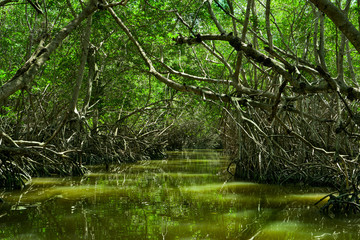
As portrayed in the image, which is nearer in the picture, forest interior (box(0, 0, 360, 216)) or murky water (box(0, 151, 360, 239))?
murky water (box(0, 151, 360, 239))

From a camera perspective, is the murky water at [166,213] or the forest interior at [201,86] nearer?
the murky water at [166,213]

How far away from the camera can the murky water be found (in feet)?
9.77

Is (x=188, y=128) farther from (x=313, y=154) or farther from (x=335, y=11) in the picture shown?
(x=335, y=11)

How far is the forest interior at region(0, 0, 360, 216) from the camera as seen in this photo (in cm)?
405

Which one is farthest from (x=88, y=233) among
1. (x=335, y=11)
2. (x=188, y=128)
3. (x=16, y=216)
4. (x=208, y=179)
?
(x=188, y=128)

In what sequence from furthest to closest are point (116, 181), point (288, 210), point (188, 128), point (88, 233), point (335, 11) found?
point (188, 128) < point (116, 181) < point (288, 210) < point (88, 233) < point (335, 11)

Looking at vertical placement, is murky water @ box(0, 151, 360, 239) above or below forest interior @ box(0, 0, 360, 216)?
below

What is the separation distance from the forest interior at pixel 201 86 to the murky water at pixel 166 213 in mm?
534

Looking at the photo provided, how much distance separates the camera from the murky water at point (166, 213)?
2.98 m

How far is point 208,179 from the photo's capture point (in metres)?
6.77

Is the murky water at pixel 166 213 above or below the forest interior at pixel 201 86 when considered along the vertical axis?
below

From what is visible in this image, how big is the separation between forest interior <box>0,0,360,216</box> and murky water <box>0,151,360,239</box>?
534 millimetres

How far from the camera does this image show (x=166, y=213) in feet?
12.1

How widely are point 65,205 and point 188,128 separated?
16.4 m
